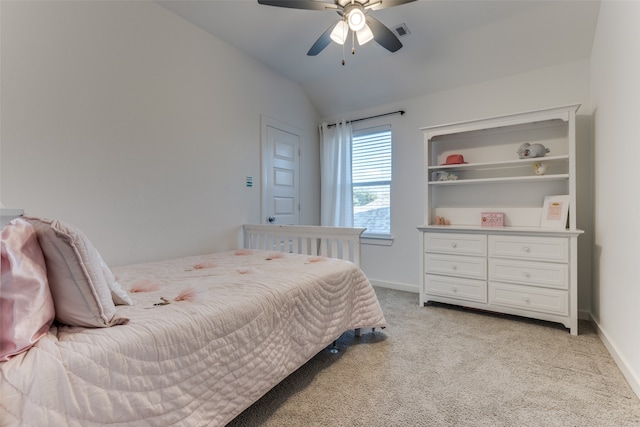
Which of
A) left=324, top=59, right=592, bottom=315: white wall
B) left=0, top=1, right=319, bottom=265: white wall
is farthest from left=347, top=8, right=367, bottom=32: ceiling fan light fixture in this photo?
left=324, top=59, right=592, bottom=315: white wall

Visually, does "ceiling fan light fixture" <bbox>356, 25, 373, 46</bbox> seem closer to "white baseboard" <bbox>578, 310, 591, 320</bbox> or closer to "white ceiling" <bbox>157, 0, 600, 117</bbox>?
"white ceiling" <bbox>157, 0, 600, 117</bbox>

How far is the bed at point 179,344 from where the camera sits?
2.48 ft

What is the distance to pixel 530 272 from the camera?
2410mm

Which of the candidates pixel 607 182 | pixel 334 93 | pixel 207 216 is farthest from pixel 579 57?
pixel 207 216

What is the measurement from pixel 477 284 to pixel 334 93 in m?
2.75

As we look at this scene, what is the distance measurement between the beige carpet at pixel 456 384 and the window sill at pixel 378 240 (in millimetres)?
1427

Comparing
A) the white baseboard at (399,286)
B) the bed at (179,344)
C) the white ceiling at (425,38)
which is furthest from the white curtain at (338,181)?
the bed at (179,344)

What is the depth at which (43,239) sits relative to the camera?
0.89 metres

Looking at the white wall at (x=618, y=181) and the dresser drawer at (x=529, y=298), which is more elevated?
the white wall at (x=618, y=181)

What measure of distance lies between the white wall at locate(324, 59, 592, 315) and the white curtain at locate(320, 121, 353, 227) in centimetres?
34

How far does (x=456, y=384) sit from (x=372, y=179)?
2.59 meters

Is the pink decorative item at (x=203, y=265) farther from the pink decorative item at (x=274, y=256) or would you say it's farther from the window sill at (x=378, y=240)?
the window sill at (x=378, y=240)

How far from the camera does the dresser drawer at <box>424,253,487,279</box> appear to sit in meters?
2.63

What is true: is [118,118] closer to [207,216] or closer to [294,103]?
[207,216]
